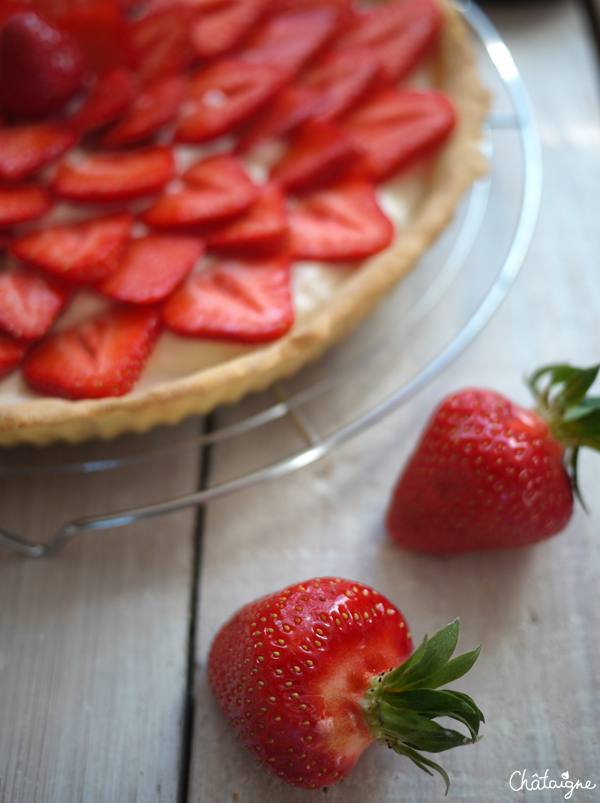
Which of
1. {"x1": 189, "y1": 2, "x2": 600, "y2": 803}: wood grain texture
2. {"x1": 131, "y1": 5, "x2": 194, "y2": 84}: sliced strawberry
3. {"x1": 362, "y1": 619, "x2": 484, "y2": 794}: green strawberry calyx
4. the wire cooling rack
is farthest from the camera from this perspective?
{"x1": 131, "y1": 5, "x2": 194, "y2": 84}: sliced strawberry

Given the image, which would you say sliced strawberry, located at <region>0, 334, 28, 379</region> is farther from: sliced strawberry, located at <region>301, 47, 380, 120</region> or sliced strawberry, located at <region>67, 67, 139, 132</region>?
sliced strawberry, located at <region>301, 47, 380, 120</region>

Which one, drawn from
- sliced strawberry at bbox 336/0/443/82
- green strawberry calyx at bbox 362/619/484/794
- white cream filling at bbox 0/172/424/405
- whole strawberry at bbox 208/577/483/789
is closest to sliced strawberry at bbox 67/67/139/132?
white cream filling at bbox 0/172/424/405

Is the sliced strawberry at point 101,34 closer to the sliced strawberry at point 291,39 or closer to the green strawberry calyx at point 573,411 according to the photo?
the sliced strawberry at point 291,39

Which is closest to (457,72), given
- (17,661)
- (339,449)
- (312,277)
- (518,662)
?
(312,277)

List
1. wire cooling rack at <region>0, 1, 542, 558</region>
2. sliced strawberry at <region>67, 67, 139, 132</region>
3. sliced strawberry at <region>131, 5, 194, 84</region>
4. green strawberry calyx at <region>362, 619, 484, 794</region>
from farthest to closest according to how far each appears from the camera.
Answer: sliced strawberry at <region>131, 5, 194, 84</region> → sliced strawberry at <region>67, 67, 139, 132</region> → wire cooling rack at <region>0, 1, 542, 558</region> → green strawberry calyx at <region>362, 619, 484, 794</region>

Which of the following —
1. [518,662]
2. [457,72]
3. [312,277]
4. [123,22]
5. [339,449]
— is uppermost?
[123,22]

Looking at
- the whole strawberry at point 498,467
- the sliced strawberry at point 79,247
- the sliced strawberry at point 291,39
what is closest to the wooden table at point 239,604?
the whole strawberry at point 498,467

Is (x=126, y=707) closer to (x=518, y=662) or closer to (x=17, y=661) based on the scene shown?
(x=17, y=661)
